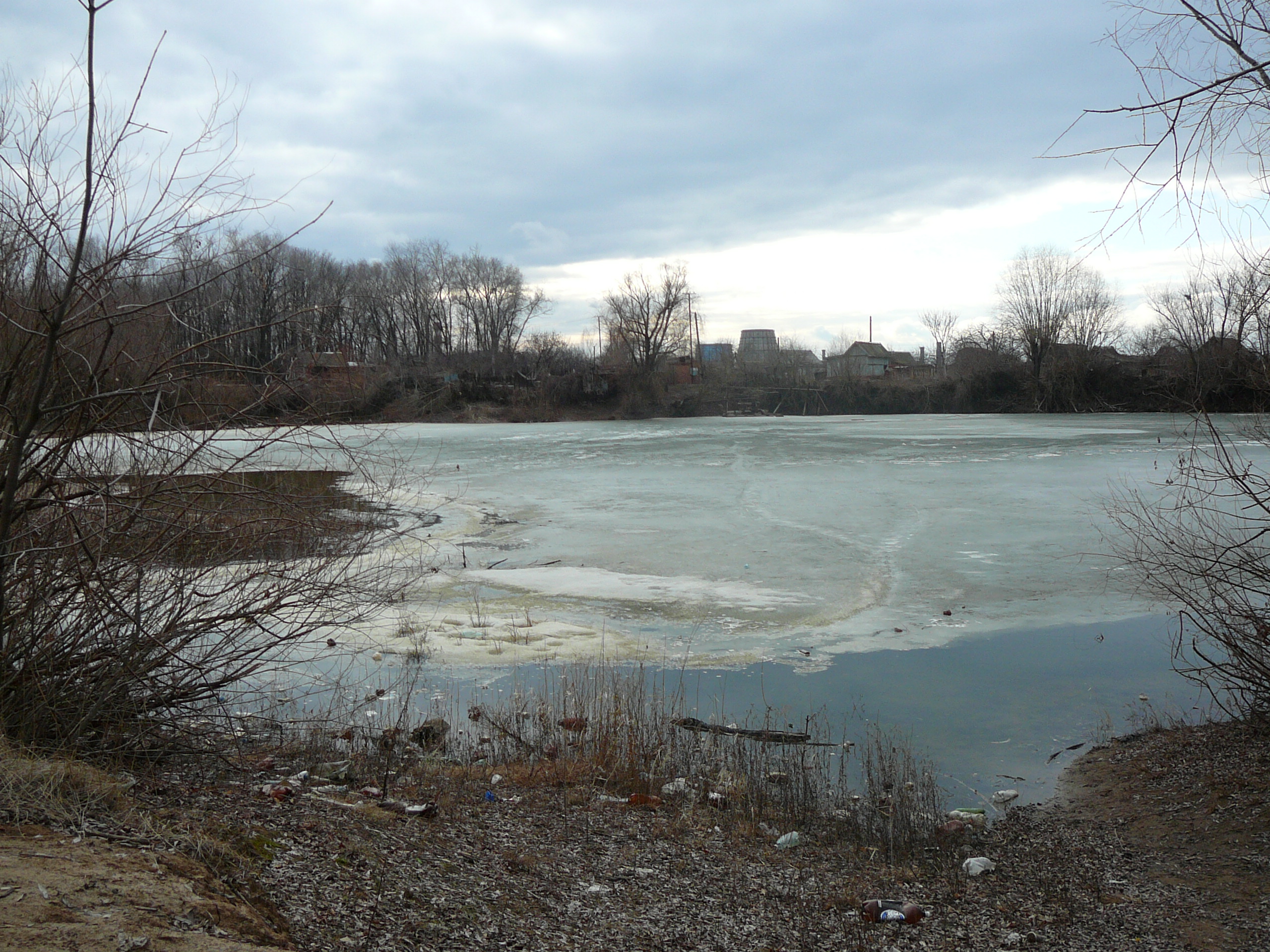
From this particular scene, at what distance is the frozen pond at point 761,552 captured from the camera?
9.01 m

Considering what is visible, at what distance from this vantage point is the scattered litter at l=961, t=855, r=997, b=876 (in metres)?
4.59

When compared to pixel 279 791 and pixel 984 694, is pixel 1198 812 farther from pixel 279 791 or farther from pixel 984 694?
pixel 279 791

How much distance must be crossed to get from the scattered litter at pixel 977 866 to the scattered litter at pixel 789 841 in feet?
3.01

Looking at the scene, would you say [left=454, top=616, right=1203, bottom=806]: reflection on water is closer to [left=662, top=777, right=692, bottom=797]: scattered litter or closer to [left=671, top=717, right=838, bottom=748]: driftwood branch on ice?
[left=671, top=717, right=838, bottom=748]: driftwood branch on ice

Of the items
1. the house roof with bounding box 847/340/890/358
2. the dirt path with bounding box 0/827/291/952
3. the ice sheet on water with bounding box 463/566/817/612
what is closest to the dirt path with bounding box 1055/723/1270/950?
the dirt path with bounding box 0/827/291/952

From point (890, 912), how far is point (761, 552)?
8774mm

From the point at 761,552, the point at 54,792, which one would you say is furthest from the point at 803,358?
the point at 54,792

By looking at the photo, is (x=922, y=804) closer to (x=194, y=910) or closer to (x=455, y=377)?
(x=194, y=910)

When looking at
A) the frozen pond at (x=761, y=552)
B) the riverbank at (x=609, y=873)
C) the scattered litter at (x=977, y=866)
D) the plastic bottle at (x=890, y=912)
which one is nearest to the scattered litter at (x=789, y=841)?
the riverbank at (x=609, y=873)

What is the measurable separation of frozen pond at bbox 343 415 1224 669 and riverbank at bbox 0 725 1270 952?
9.65 feet

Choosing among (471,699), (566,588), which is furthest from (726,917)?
(566,588)

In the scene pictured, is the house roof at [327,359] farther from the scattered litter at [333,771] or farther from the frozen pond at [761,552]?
the scattered litter at [333,771]

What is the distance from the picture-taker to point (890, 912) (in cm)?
403

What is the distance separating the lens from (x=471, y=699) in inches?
287
